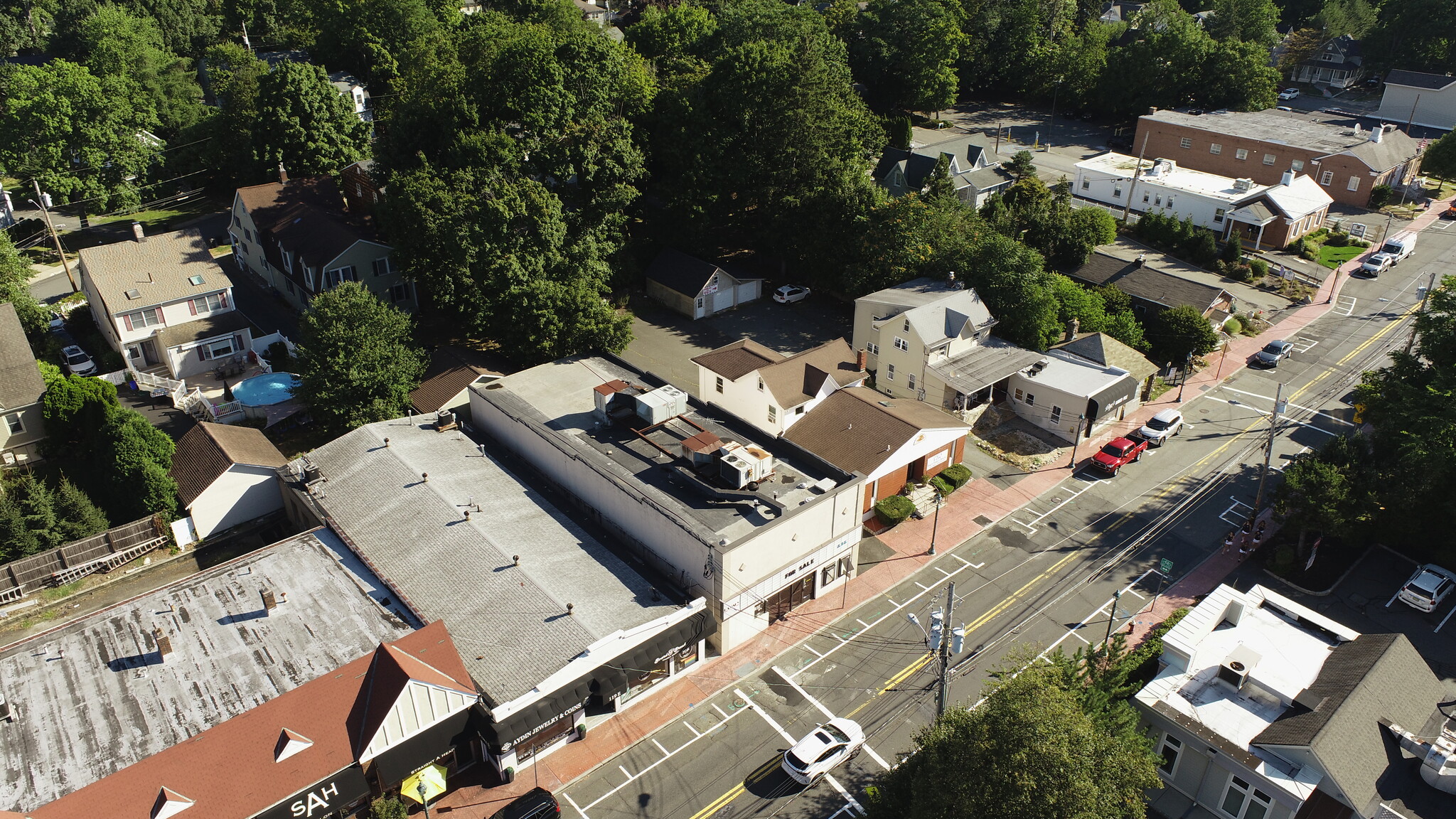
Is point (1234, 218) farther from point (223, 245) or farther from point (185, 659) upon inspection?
point (223, 245)

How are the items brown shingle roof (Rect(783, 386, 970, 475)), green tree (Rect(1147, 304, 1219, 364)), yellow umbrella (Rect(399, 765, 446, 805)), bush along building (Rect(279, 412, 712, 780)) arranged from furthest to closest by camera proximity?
green tree (Rect(1147, 304, 1219, 364)) < brown shingle roof (Rect(783, 386, 970, 475)) < bush along building (Rect(279, 412, 712, 780)) < yellow umbrella (Rect(399, 765, 446, 805))

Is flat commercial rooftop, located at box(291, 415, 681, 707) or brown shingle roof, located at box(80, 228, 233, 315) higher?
brown shingle roof, located at box(80, 228, 233, 315)

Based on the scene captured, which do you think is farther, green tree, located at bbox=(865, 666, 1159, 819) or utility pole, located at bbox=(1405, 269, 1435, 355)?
utility pole, located at bbox=(1405, 269, 1435, 355)

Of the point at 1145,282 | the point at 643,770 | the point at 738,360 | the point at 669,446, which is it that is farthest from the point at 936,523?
the point at 1145,282

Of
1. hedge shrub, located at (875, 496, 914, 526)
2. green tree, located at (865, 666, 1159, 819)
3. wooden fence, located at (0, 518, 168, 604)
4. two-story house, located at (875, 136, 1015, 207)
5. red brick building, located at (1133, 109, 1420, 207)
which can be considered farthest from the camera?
red brick building, located at (1133, 109, 1420, 207)

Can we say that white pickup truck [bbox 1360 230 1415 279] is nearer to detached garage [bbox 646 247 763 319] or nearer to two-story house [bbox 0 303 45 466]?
detached garage [bbox 646 247 763 319]

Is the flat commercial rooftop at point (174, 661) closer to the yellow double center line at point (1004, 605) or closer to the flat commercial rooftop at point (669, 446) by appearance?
the flat commercial rooftop at point (669, 446)

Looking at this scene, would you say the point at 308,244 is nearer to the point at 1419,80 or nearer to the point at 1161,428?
the point at 1161,428

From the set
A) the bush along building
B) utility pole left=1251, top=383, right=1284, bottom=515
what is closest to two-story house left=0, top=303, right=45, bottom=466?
the bush along building
